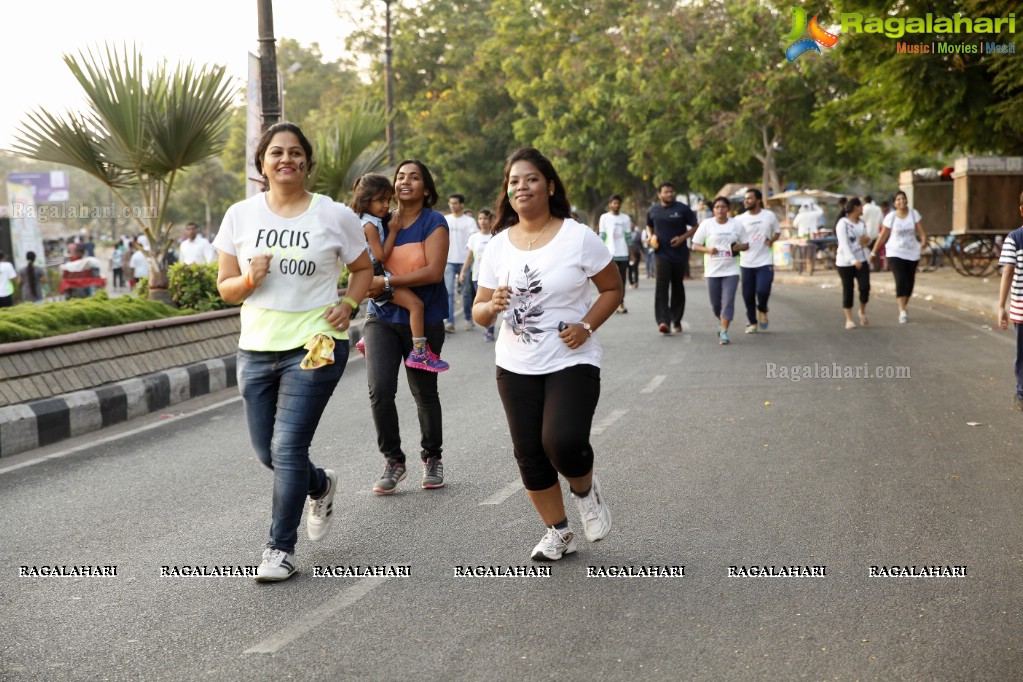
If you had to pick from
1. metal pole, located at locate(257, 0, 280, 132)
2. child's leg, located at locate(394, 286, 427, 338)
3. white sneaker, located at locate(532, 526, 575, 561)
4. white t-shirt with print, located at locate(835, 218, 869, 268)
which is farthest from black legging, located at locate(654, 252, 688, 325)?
white sneaker, located at locate(532, 526, 575, 561)

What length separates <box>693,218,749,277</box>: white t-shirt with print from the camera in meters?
14.4

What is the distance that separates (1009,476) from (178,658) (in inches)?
187

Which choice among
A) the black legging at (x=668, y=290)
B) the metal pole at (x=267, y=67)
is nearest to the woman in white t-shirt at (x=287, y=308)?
the metal pole at (x=267, y=67)

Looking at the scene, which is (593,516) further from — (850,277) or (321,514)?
(850,277)

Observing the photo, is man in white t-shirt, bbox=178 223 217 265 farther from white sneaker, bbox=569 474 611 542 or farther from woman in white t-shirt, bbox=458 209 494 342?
white sneaker, bbox=569 474 611 542

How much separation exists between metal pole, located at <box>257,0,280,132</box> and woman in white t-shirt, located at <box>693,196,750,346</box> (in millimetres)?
5185

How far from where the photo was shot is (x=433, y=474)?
6883 mm

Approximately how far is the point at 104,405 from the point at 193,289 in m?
4.48

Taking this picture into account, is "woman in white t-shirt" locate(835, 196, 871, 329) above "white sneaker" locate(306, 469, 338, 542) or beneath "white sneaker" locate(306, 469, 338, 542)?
above

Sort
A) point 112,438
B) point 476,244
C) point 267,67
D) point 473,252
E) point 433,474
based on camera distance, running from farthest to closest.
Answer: point 473,252, point 476,244, point 267,67, point 112,438, point 433,474

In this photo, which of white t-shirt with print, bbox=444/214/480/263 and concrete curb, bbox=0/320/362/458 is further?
white t-shirt with print, bbox=444/214/480/263

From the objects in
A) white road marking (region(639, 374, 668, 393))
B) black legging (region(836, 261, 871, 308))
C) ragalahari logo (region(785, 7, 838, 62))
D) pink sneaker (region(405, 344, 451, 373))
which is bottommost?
white road marking (region(639, 374, 668, 393))

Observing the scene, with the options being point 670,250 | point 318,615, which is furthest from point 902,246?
point 318,615

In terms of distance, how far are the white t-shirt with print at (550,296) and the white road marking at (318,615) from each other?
1073 millimetres
